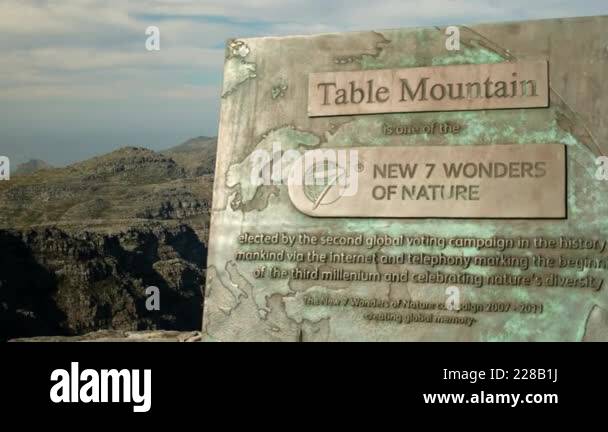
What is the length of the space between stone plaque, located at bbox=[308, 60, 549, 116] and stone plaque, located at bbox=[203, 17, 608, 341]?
14mm

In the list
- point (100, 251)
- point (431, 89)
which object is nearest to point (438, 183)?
point (431, 89)

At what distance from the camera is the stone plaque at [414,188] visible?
7980mm

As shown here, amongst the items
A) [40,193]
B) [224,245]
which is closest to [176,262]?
[40,193]

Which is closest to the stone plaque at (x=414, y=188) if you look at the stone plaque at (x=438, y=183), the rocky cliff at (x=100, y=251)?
the stone plaque at (x=438, y=183)

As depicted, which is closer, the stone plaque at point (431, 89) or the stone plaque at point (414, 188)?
the stone plaque at point (414, 188)

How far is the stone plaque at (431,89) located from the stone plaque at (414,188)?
0.5 inches

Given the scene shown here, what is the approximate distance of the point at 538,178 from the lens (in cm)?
806

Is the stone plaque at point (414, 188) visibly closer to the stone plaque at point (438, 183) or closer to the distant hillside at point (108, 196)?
the stone plaque at point (438, 183)

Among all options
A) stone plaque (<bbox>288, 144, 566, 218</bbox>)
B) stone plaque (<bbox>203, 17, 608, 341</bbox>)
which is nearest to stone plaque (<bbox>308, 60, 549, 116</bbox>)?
stone plaque (<bbox>203, 17, 608, 341</bbox>)

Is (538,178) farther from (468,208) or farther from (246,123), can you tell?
(246,123)

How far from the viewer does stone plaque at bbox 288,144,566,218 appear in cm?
805

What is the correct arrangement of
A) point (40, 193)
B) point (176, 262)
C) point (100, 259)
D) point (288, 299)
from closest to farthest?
point (288, 299) < point (100, 259) < point (176, 262) < point (40, 193)

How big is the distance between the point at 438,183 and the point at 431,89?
93cm
